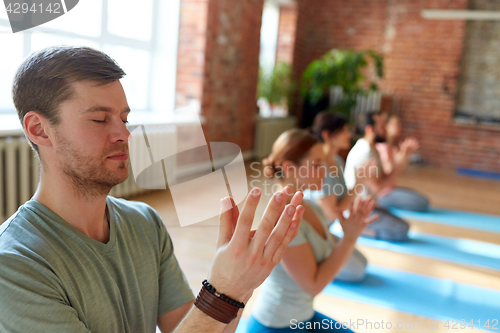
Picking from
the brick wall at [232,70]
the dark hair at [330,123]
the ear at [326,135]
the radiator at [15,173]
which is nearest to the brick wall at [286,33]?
the brick wall at [232,70]

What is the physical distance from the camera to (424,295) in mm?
2488

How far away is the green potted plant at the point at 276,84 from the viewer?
692 cm

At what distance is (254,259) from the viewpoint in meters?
0.68

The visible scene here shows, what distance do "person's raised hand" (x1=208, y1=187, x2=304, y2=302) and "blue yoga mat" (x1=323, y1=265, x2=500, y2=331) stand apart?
5.63 feet

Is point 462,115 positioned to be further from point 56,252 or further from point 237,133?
point 56,252

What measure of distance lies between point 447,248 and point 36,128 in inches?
131

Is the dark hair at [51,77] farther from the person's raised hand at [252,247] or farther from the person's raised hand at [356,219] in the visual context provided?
the person's raised hand at [356,219]

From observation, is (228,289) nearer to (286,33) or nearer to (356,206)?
(356,206)

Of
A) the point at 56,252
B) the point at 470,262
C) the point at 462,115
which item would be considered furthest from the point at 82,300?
the point at 462,115

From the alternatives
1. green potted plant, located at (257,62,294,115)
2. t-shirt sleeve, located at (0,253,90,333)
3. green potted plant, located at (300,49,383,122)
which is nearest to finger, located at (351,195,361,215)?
t-shirt sleeve, located at (0,253,90,333)

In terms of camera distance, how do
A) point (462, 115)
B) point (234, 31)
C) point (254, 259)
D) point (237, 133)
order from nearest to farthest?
point (254, 259), point (234, 31), point (237, 133), point (462, 115)

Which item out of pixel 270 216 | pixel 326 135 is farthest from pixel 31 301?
pixel 326 135

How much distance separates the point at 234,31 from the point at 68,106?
5.04 meters

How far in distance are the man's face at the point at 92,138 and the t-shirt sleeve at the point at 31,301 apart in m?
0.19
